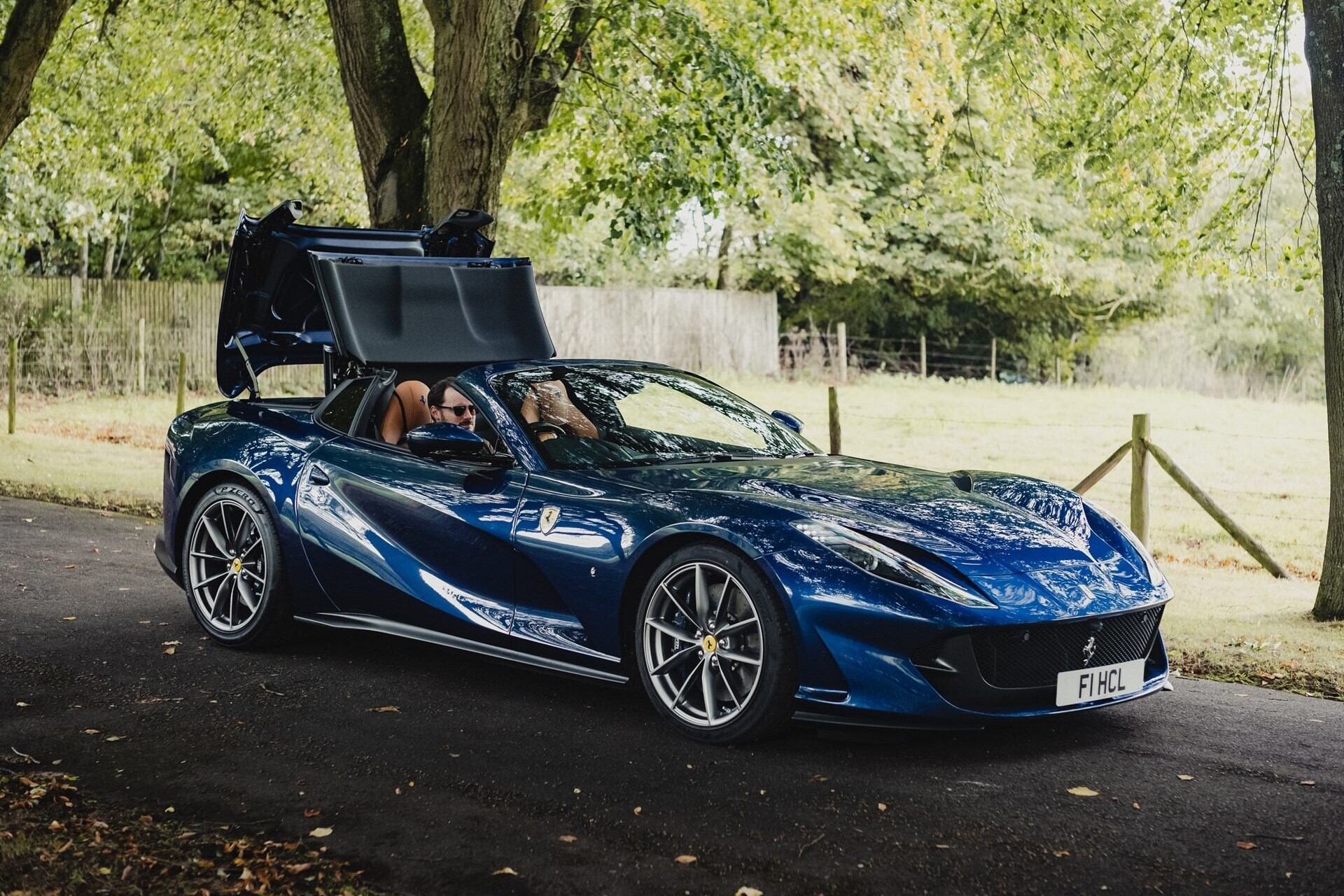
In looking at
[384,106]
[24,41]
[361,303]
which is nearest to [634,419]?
[361,303]

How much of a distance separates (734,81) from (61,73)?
39.3 feet

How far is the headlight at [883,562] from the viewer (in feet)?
16.3

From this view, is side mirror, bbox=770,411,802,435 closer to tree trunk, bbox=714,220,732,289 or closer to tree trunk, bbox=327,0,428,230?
tree trunk, bbox=327,0,428,230

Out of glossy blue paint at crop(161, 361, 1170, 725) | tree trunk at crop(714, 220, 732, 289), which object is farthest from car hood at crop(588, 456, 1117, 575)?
tree trunk at crop(714, 220, 732, 289)

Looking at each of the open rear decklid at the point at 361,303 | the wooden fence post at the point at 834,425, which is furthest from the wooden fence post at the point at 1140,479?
the open rear decklid at the point at 361,303

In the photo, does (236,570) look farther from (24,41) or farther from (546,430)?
(24,41)

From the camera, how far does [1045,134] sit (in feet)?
49.0

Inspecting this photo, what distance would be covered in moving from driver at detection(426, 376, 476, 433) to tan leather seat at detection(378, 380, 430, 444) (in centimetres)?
10

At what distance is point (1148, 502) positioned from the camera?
10516 millimetres

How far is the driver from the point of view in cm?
692

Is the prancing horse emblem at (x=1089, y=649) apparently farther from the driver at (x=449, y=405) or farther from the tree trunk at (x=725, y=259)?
the tree trunk at (x=725, y=259)

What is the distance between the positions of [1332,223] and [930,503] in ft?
13.5

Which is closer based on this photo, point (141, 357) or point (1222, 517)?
point (1222, 517)

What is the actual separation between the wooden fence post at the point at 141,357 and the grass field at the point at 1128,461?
29.3 inches
